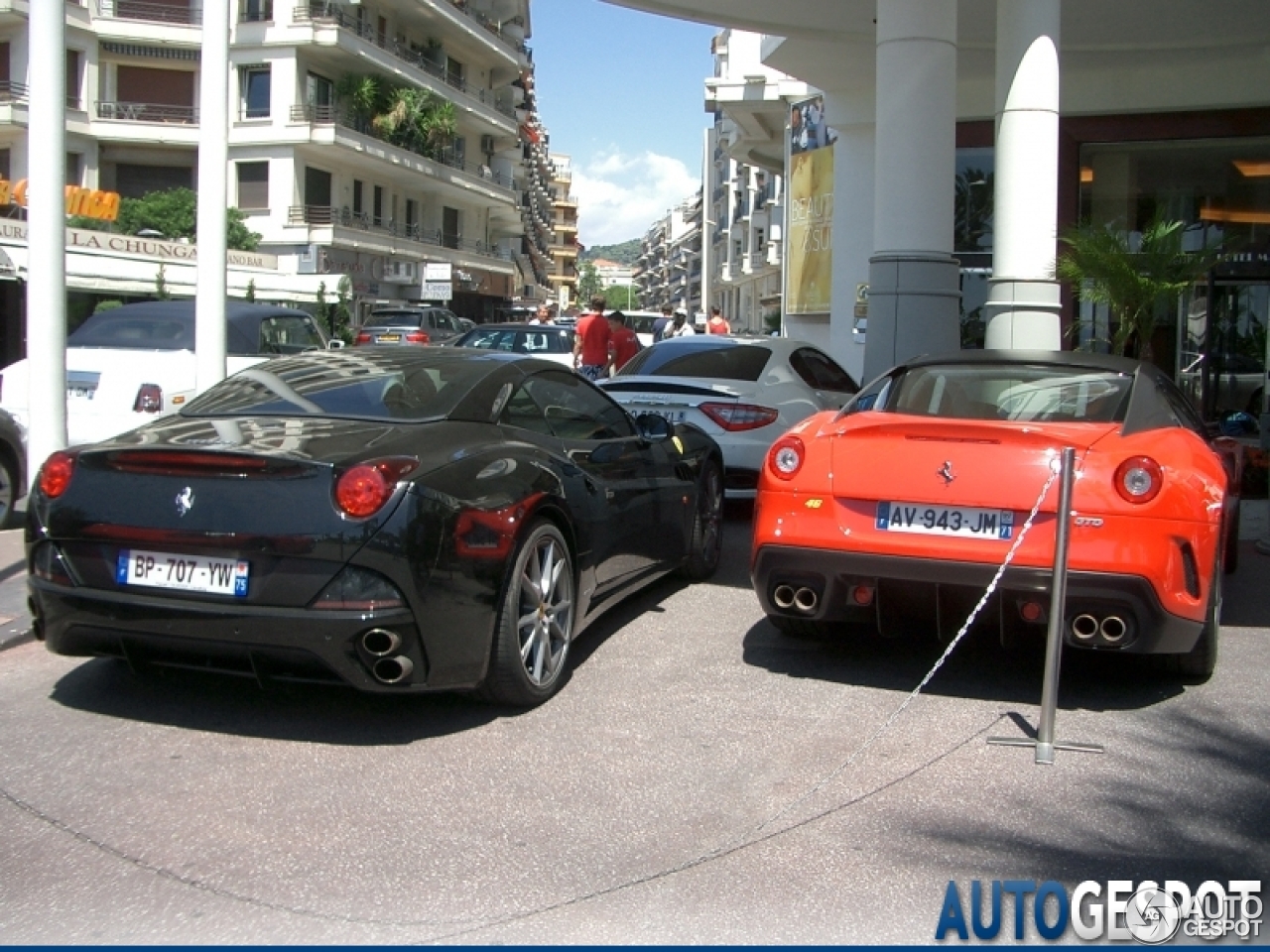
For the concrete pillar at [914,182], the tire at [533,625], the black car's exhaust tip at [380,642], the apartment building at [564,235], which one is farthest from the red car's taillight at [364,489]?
the apartment building at [564,235]

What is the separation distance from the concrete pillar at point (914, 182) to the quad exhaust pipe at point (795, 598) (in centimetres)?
705

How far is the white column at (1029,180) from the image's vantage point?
452 inches

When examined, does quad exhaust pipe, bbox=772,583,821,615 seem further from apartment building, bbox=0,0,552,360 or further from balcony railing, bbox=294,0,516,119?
balcony railing, bbox=294,0,516,119

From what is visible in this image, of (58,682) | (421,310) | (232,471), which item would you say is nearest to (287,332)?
(58,682)

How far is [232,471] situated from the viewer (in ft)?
15.2

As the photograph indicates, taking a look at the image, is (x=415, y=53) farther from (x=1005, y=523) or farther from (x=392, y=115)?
(x=1005, y=523)

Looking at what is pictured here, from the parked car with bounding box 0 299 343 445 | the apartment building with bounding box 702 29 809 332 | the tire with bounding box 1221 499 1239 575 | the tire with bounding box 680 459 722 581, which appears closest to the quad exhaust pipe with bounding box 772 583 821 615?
the tire with bounding box 680 459 722 581

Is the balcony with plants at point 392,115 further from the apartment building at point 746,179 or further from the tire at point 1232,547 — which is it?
the tire at point 1232,547

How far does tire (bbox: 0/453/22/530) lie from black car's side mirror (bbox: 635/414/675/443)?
471 cm

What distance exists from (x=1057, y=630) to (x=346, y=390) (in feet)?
10.1

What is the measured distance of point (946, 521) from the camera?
5297 mm

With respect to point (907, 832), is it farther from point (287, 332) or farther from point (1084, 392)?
point (287, 332)

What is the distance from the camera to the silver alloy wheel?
5145 millimetres

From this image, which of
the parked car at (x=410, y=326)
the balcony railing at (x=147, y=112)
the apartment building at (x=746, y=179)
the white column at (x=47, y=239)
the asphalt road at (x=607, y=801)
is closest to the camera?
the asphalt road at (x=607, y=801)
